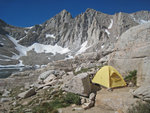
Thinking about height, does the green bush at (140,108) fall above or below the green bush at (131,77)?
below

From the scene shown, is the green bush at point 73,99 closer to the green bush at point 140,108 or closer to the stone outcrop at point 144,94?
the green bush at point 140,108

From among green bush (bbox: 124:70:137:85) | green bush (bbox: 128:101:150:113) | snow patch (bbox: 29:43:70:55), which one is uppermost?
snow patch (bbox: 29:43:70:55)

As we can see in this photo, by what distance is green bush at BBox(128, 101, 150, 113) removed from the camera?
451 cm

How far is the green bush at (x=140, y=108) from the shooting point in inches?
178

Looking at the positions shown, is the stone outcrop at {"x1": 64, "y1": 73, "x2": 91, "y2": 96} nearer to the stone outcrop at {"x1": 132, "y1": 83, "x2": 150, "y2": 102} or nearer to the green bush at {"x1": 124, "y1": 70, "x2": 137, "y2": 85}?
the stone outcrop at {"x1": 132, "y1": 83, "x2": 150, "y2": 102}

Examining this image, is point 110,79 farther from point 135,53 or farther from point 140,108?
point 140,108

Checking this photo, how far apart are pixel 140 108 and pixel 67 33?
6077 inches

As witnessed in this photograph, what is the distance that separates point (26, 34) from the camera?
167 metres

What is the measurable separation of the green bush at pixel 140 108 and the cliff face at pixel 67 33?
95.6 metres

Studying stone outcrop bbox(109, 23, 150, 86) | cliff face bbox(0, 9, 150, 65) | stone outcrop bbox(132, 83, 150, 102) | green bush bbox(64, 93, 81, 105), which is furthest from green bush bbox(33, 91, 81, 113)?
cliff face bbox(0, 9, 150, 65)

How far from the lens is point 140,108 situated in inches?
184

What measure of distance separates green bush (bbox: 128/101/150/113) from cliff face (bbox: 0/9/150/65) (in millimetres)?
95554

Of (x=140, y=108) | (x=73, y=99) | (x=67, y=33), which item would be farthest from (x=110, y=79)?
(x=67, y=33)

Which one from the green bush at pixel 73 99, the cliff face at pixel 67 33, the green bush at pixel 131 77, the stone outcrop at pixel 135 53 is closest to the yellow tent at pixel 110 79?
the green bush at pixel 131 77
